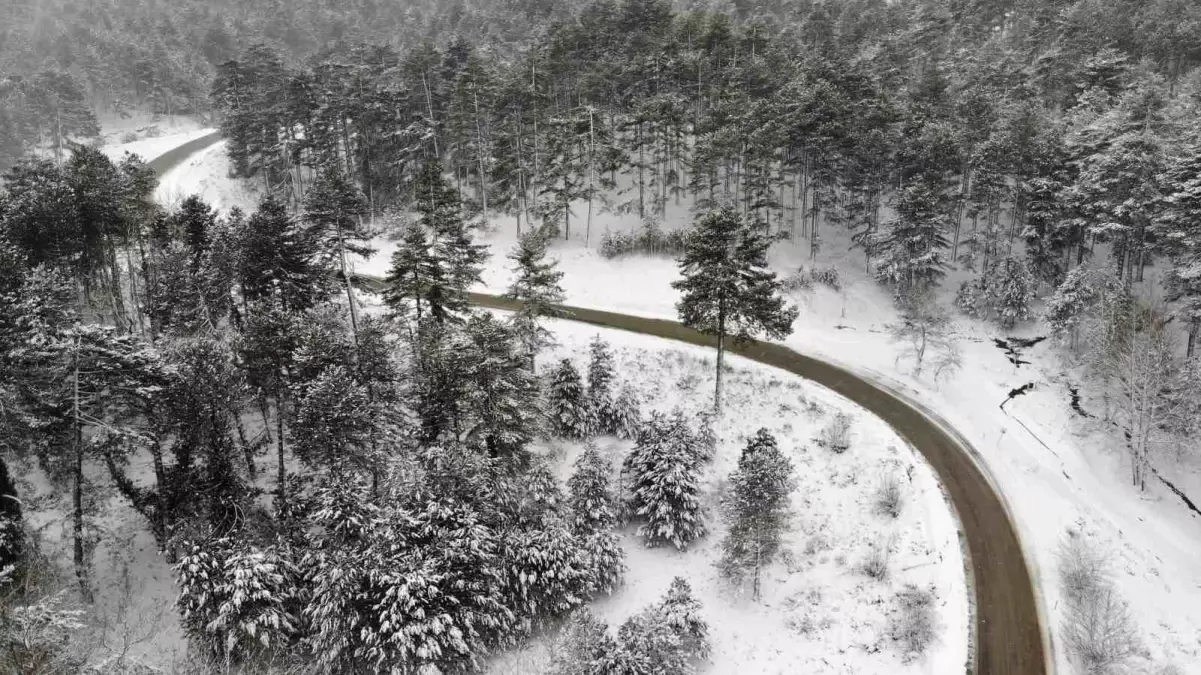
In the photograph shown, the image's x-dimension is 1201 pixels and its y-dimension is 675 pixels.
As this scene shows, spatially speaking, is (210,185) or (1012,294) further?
(210,185)

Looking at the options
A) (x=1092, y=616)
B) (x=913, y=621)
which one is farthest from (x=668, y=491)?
(x=1092, y=616)

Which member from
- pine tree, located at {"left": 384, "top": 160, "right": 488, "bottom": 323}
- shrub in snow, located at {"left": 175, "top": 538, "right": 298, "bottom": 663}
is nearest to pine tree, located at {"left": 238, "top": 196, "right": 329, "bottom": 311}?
pine tree, located at {"left": 384, "top": 160, "right": 488, "bottom": 323}

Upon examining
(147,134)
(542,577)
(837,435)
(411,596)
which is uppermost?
(147,134)

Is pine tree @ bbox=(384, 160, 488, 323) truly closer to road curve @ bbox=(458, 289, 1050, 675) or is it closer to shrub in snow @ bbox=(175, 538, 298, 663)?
road curve @ bbox=(458, 289, 1050, 675)

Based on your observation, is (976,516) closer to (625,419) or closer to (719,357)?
(719,357)

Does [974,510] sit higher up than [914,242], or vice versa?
[914,242]

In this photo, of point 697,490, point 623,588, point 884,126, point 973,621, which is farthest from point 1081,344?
point 623,588

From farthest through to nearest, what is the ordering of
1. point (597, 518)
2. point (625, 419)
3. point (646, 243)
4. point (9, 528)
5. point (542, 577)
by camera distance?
point (646, 243)
point (625, 419)
point (597, 518)
point (542, 577)
point (9, 528)
